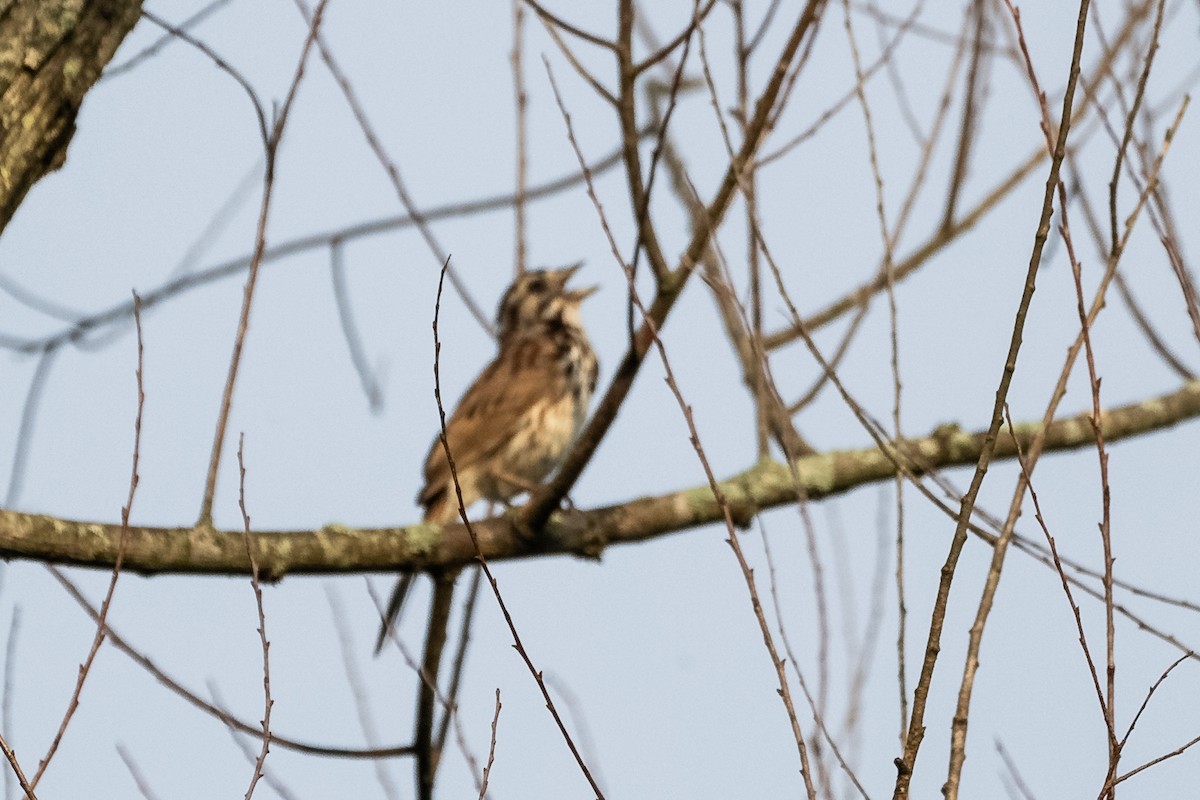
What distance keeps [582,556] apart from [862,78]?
68.5 inches

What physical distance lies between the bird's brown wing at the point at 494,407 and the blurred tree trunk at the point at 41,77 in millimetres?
3244

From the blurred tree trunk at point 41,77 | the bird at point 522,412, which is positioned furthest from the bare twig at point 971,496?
the bird at point 522,412

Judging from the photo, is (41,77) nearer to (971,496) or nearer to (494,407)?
(971,496)

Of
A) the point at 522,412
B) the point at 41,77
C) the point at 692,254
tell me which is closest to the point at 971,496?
the point at 692,254

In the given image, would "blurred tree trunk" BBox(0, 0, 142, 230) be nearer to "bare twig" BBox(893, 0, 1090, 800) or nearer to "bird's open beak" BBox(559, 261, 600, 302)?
"bare twig" BBox(893, 0, 1090, 800)

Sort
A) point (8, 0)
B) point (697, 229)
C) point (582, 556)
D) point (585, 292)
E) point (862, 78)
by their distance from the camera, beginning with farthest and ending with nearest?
point (585, 292) < point (582, 556) < point (862, 78) < point (697, 229) < point (8, 0)

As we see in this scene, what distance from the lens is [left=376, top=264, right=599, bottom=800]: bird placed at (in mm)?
6898

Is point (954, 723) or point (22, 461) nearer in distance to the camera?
point (954, 723)

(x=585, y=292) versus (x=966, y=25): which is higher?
(x=585, y=292)

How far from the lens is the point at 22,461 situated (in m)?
4.79

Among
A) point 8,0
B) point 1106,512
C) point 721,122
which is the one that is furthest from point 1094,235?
point 8,0

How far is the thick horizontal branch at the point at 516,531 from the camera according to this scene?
13.0 feet

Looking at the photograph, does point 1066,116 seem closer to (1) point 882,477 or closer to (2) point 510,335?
(1) point 882,477

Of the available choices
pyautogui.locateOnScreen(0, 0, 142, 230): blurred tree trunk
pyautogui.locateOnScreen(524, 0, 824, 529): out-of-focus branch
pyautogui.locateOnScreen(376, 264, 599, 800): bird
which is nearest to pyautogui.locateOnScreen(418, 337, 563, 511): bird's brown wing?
pyautogui.locateOnScreen(376, 264, 599, 800): bird
